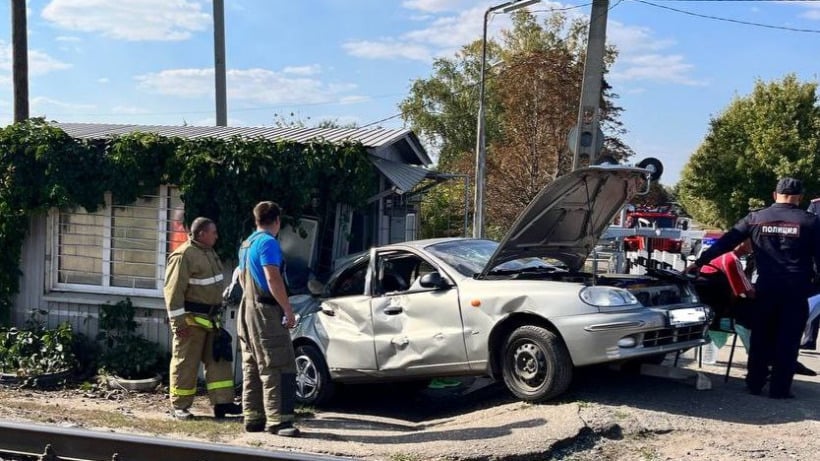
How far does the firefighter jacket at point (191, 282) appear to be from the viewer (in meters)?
6.92

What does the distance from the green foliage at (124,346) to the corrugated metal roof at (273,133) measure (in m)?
2.10

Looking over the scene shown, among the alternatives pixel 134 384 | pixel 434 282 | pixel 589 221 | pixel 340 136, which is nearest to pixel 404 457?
pixel 434 282

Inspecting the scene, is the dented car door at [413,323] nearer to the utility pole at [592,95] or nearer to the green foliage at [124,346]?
the green foliage at [124,346]

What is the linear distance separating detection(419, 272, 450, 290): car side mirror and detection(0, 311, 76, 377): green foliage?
4.88 meters

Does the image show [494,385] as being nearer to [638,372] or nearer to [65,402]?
[638,372]

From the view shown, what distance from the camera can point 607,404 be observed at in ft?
20.7

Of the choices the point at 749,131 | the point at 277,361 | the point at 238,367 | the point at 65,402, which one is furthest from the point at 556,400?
the point at 749,131

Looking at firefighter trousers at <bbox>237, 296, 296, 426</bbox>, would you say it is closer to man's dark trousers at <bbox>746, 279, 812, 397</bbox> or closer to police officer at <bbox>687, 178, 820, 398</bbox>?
police officer at <bbox>687, 178, 820, 398</bbox>

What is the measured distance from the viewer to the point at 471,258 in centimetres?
742

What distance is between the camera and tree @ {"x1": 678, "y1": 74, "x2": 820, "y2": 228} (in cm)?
3306

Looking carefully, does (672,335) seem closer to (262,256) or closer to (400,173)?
(262,256)

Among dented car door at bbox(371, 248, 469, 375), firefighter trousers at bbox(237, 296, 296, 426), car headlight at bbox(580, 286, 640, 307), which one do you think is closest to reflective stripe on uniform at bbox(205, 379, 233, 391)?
firefighter trousers at bbox(237, 296, 296, 426)

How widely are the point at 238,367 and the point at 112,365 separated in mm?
1682

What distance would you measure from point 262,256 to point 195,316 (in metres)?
1.30
